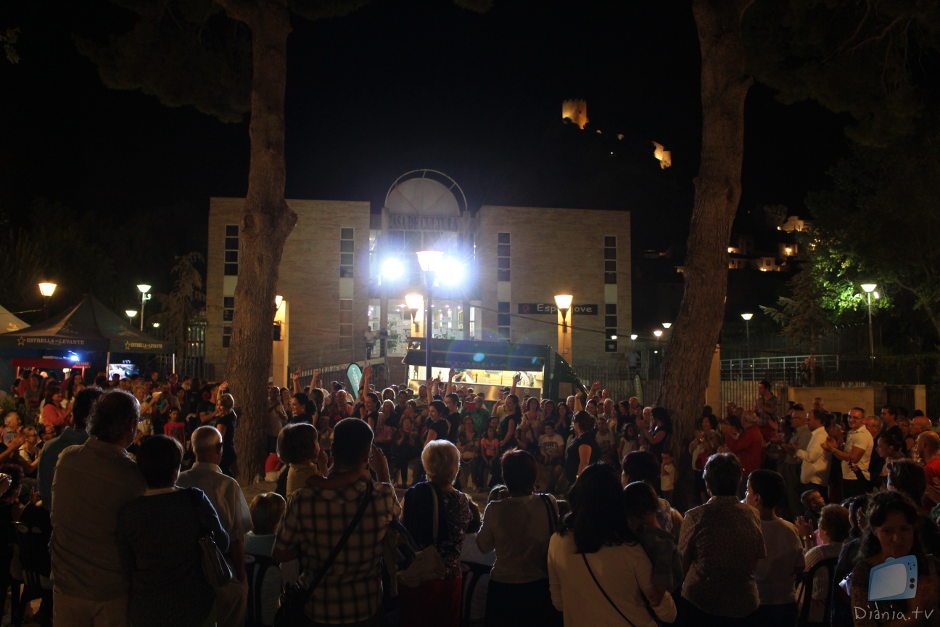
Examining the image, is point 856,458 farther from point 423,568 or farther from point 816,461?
point 423,568

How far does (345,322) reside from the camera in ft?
113

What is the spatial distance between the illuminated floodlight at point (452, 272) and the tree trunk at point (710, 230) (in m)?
24.4

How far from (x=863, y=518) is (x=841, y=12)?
10.5m

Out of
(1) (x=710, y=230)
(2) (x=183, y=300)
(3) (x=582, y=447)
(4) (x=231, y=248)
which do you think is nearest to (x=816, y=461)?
(3) (x=582, y=447)

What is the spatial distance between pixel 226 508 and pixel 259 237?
762 centimetres

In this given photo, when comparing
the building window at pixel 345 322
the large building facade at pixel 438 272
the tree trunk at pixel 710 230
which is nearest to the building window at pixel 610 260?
the large building facade at pixel 438 272

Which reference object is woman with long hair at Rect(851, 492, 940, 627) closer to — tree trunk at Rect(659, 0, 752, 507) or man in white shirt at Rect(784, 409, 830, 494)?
man in white shirt at Rect(784, 409, 830, 494)

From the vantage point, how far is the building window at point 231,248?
33.8 metres

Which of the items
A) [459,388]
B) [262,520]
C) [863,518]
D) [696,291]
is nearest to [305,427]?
[262,520]

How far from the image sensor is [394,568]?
366 cm

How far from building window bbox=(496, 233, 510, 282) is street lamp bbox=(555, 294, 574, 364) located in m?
15.0

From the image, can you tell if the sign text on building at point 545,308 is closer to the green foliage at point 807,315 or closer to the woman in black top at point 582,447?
the green foliage at point 807,315

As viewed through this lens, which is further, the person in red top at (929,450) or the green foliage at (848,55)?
the green foliage at (848,55)

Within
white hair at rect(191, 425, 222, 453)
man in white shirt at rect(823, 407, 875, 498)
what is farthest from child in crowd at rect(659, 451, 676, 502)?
white hair at rect(191, 425, 222, 453)
